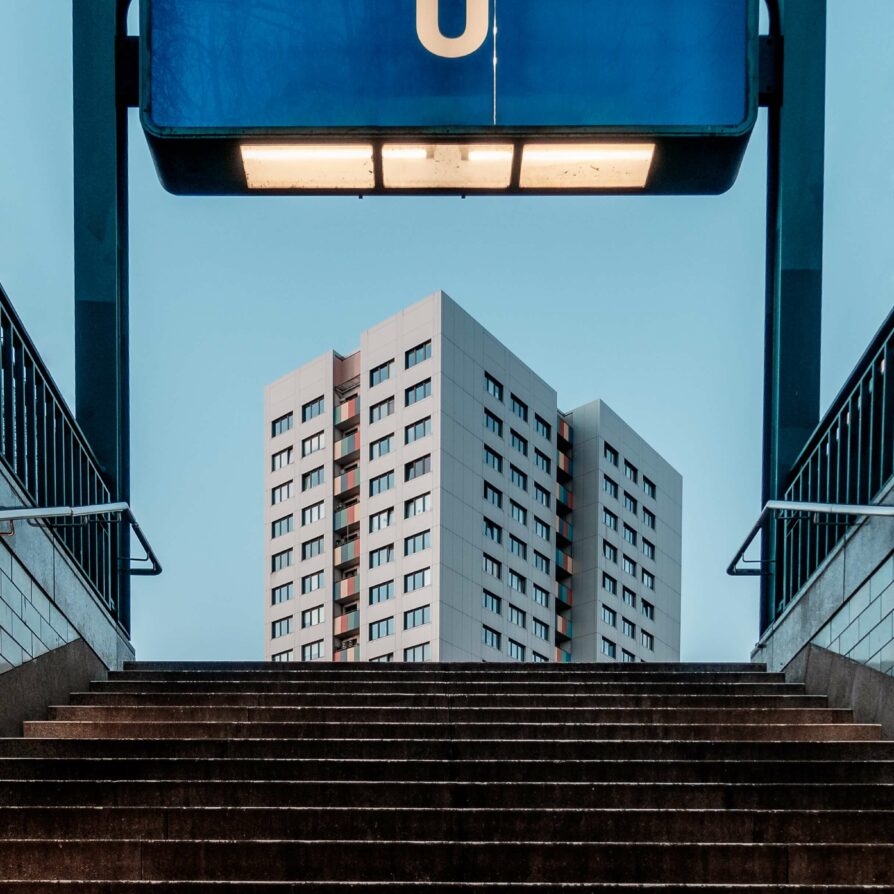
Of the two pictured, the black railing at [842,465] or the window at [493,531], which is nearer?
the black railing at [842,465]

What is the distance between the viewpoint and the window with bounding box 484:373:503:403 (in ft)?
217

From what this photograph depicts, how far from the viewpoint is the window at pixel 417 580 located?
200ft

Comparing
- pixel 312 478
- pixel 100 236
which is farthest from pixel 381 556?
pixel 100 236

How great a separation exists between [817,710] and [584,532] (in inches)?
2519

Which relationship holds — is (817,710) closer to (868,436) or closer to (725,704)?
(725,704)

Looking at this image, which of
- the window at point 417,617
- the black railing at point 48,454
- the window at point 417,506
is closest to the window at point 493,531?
the window at point 417,506

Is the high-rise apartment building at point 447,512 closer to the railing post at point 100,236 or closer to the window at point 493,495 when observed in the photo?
the window at point 493,495

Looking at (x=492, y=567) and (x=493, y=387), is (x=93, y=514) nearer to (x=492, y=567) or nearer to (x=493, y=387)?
(x=492, y=567)

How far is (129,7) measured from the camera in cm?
1050

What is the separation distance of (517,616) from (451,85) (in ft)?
189

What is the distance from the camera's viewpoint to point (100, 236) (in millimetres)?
10594

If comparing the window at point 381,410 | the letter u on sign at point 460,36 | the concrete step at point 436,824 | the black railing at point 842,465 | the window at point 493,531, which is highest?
the window at point 381,410

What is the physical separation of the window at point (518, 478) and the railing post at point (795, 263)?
Answer: 184ft

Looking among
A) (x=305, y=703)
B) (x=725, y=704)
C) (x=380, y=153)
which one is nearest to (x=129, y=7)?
(x=380, y=153)
